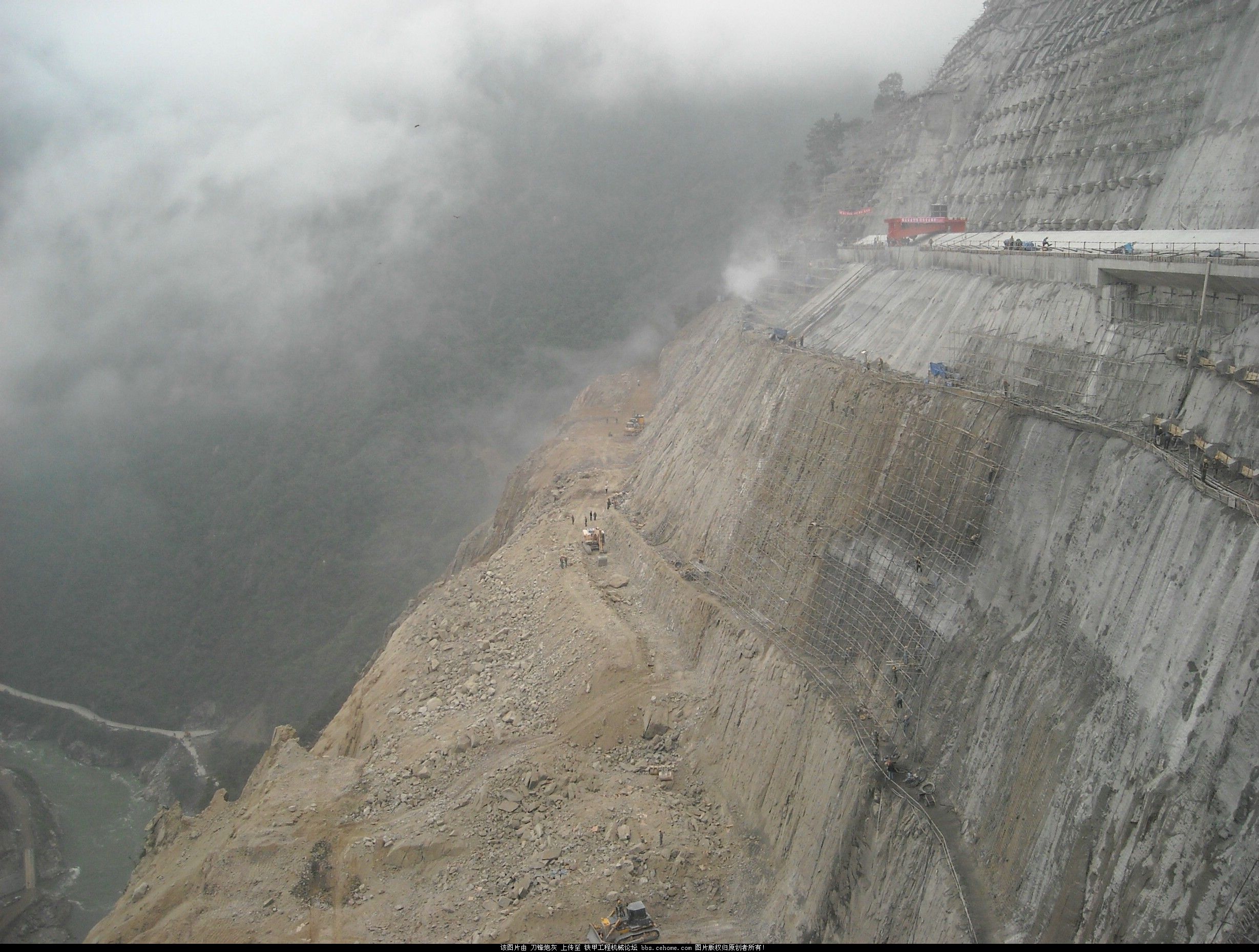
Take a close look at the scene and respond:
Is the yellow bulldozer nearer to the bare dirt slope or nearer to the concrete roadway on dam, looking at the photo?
the bare dirt slope

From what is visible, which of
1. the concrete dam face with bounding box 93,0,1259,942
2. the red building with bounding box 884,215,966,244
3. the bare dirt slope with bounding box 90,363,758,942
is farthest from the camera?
the red building with bounding box 884,215,966,244

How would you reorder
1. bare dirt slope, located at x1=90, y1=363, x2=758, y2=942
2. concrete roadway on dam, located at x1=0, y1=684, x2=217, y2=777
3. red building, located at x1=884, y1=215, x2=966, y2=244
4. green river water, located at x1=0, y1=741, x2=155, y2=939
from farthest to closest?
concrete roadway on dam, located at x1=0, y1=684, x2=217, y2=777 < red building, located at x1=884, y1=215, x2=966, y2=244 < green river water, located at x1=0, y1=741, x2=155, y2=939 < bare dirt slope, located at x1=90, y1=363, x2=758, y2=942

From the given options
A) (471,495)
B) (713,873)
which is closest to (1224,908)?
(713,873)

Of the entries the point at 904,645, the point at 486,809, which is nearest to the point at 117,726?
the point at 486,809

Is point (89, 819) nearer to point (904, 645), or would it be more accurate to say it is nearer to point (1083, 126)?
point (904, 645)

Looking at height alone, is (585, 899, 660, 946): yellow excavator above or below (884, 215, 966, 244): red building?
below

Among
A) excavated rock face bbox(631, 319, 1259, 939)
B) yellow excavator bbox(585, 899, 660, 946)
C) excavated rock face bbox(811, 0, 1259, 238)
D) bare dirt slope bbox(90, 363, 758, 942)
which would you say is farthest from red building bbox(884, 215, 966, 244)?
yellow excavator bbox(585, 899, 660, 946)

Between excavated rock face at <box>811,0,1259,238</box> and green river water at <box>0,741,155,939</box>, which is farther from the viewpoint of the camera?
green river water at <box>0,741,155,939</box>
